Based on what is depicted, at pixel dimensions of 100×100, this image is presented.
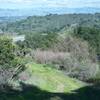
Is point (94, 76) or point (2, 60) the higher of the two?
point (2, 60)

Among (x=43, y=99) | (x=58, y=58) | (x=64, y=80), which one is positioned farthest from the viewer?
(x=58, y=58)

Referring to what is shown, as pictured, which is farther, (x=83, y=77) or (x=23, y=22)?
(x=23, y=22)

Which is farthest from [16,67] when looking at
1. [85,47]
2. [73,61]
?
[85,47]

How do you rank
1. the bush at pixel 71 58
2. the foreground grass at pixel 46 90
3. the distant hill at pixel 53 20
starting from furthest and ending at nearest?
the distant hill at pixel 53 20
the bush at pixel 71 58
the foreground grass at pixel 46 90

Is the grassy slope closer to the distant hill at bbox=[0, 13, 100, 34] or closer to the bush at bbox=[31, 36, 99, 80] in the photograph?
the bush at bbox=[31, 36, 99, 80]

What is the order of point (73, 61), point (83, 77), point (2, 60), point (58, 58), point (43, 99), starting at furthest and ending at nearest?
point (58, 58), point (73, 61), point (83, 77), point (2, 60), point (43, 99)

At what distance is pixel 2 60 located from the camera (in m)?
23.8

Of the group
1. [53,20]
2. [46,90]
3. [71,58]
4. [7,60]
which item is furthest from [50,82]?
[53,20]

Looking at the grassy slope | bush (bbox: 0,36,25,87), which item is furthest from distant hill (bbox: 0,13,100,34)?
bush (bbox: 0,36,25,87)

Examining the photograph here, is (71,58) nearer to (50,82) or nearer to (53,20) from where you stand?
(50,82)

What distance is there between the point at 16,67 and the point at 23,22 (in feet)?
401

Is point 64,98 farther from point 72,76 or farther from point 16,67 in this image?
point 72,76

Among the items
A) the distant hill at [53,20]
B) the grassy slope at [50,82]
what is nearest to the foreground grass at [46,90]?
the grassy slope at [50,82]

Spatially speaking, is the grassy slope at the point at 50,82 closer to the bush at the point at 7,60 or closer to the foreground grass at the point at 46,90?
the foreground grass at the point at 46,90
